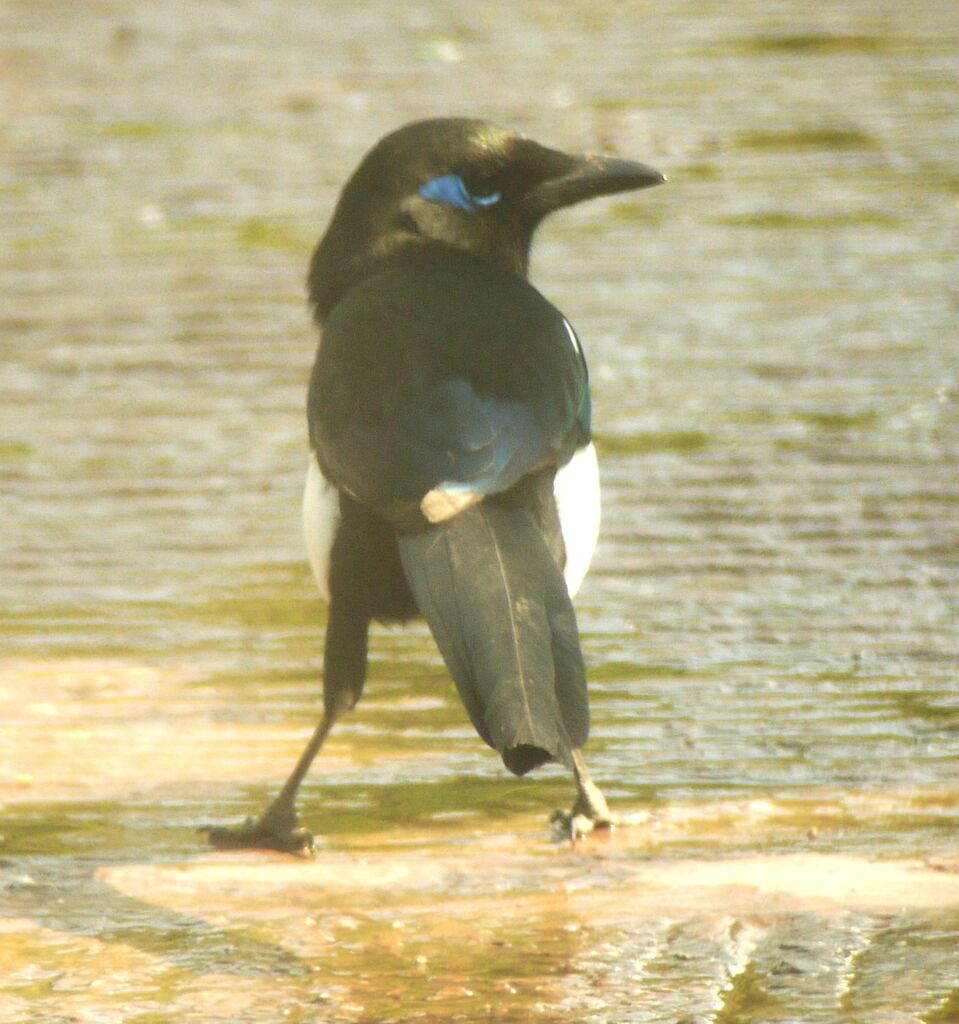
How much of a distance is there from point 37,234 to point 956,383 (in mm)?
3301

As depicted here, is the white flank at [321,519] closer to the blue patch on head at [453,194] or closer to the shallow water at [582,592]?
the shallow water at [582,592]

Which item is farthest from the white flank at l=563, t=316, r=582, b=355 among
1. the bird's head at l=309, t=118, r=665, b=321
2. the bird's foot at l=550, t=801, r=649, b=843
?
the bird's foot at l=550, t=801, r=649, b=843

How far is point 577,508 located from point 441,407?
1.11ft

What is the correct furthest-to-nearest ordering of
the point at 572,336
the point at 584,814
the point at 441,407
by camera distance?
the point at 572,336 < the point at 584,814 < the point at 441,407

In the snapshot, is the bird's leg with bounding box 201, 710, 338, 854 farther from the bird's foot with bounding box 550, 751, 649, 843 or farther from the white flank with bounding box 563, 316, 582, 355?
the white flank with bounding box 563, 316, 582, 355

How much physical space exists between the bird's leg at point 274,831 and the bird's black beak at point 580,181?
1143mm

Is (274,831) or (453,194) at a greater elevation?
(453,194)

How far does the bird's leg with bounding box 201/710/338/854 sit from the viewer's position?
11.1 feet

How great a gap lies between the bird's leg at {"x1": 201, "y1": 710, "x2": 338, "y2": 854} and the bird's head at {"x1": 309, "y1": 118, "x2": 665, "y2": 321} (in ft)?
3.17

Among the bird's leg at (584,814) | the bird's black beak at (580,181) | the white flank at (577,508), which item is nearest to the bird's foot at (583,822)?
the bird's leg at (584,814)

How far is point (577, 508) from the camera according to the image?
3.57 metres

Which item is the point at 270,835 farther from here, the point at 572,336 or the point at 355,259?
the point at 355,259

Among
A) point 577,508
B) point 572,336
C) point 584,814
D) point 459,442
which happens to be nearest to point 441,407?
point 459,442

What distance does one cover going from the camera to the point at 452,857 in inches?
131
